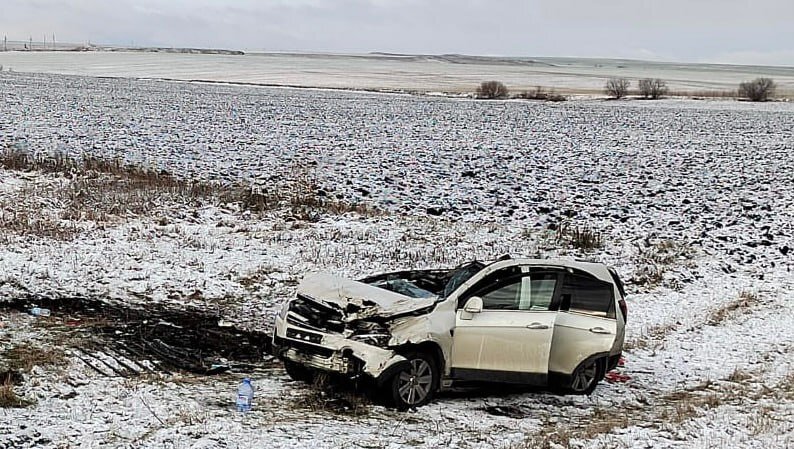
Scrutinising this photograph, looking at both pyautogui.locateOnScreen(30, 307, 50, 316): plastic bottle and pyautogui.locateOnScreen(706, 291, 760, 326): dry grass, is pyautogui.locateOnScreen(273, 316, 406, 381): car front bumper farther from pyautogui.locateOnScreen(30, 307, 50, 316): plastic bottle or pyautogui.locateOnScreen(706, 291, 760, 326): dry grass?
pyautogui.locateOnScreen(706, 291, 760, 326): dry grass

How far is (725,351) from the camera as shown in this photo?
38.7 ft

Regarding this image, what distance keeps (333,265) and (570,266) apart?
6.44m

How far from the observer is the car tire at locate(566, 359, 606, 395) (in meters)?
9.56

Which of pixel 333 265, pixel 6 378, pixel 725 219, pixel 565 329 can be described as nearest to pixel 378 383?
pixel 565 329

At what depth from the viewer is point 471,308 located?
9016 mm

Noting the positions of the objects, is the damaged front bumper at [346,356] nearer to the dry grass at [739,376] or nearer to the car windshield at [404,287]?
the car windshield at [404,287]

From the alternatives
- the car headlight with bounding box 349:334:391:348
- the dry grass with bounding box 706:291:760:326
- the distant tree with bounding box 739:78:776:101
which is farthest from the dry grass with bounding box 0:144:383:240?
the distant tree with bounding box 739:78:776:101

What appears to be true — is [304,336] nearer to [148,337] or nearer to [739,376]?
[148,337]

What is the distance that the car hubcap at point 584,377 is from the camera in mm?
9602

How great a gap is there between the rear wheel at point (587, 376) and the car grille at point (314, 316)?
2.79 metres

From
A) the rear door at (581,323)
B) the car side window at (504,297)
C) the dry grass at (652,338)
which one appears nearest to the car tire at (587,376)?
the rear door at (581,323)

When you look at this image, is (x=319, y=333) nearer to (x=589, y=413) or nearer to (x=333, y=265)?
(x=589, y=413)

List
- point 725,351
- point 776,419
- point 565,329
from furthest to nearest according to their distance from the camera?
point 725,351, point 565,329, point 776,419

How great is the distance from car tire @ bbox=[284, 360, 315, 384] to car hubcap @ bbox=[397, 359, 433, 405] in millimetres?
967
